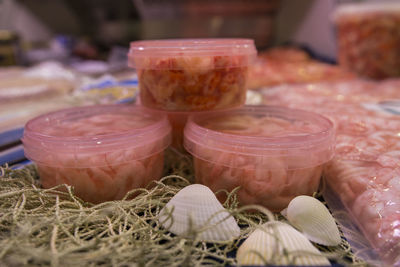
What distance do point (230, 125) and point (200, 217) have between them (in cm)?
33

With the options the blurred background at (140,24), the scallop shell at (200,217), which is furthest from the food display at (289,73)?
the scallop shell at (200,217)

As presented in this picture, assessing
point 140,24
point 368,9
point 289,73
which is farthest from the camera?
point 140,24

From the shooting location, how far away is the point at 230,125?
2.93 ft

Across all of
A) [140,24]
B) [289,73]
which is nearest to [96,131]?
[289,73]

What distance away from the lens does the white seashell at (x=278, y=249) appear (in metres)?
0.52

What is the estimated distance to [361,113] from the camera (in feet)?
3.64

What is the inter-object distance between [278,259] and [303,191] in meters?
0.29

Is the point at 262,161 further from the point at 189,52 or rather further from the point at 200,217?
the point at 189,52

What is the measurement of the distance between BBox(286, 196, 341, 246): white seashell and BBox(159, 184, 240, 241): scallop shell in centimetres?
13

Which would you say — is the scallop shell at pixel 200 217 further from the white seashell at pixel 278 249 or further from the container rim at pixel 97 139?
the container rim at pixel 97 139

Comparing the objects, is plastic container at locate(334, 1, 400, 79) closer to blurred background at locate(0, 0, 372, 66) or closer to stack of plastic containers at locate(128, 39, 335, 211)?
blurred background at locate(0, 0, 372, 66)

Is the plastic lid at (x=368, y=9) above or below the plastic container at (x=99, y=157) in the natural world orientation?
above

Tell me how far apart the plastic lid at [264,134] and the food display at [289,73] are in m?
0.84

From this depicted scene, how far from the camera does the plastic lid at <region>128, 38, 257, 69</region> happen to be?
841 mm
